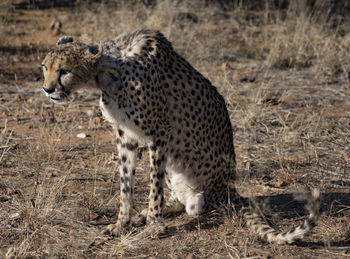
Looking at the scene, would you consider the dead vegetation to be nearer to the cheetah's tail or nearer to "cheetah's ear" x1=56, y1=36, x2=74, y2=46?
the cheetah's tail

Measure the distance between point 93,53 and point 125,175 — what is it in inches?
32.9

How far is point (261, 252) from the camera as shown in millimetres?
3135

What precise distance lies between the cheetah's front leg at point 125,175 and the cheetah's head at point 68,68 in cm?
48

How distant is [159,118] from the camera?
10.8 ft

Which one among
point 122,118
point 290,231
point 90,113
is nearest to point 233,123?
point 90,113

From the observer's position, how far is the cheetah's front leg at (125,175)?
3426 mm

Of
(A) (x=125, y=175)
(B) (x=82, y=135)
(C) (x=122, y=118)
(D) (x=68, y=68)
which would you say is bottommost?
(B) (x=82, y=135)

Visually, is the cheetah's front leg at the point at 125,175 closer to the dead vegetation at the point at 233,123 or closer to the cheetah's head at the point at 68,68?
the dead vegetation at the point at 233,123

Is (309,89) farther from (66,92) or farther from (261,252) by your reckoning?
(66,92)

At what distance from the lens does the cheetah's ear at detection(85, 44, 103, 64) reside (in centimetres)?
305

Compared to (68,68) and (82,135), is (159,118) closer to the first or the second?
(68,68)

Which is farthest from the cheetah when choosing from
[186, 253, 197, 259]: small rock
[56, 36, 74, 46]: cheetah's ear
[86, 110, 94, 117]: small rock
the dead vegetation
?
[86, 110, 94, 117]: small rock

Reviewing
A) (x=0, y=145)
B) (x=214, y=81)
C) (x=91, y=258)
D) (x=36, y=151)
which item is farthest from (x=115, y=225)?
(x=214, y=81)

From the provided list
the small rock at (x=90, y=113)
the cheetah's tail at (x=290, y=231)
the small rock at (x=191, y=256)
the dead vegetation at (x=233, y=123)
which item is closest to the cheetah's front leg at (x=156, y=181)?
the dead vegetation at (x=233, y=123)
